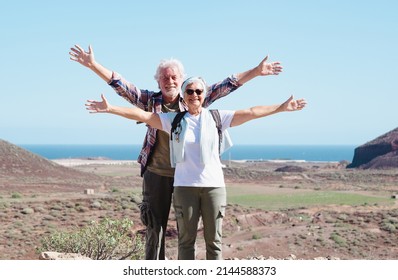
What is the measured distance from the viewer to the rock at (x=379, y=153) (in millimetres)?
81562

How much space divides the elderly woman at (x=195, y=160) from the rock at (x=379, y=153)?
78569 mm

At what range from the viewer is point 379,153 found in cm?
8788

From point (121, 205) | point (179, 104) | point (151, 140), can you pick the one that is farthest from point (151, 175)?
point (121, 205)

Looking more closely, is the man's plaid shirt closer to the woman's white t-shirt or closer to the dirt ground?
the woman's white t-shirt

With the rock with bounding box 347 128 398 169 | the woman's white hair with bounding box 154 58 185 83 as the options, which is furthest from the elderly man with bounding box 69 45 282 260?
the rock with bounding box 347 128 398 169

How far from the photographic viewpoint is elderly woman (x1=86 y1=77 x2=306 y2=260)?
491 cm

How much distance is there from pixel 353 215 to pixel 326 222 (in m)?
2.29

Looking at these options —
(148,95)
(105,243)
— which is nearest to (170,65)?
(148,95)

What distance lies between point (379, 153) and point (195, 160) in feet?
285

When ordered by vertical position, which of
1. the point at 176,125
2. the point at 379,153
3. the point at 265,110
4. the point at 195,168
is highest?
the point at 379,153

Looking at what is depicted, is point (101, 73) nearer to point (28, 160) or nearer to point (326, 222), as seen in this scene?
point (326, 222)

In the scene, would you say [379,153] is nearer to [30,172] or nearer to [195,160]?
[30,172]

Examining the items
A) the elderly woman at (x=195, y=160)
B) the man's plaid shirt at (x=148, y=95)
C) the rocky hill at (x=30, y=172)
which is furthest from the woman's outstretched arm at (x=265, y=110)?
the rocky hill at (x=30, y=172)

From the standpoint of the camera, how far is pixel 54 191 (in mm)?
40094
